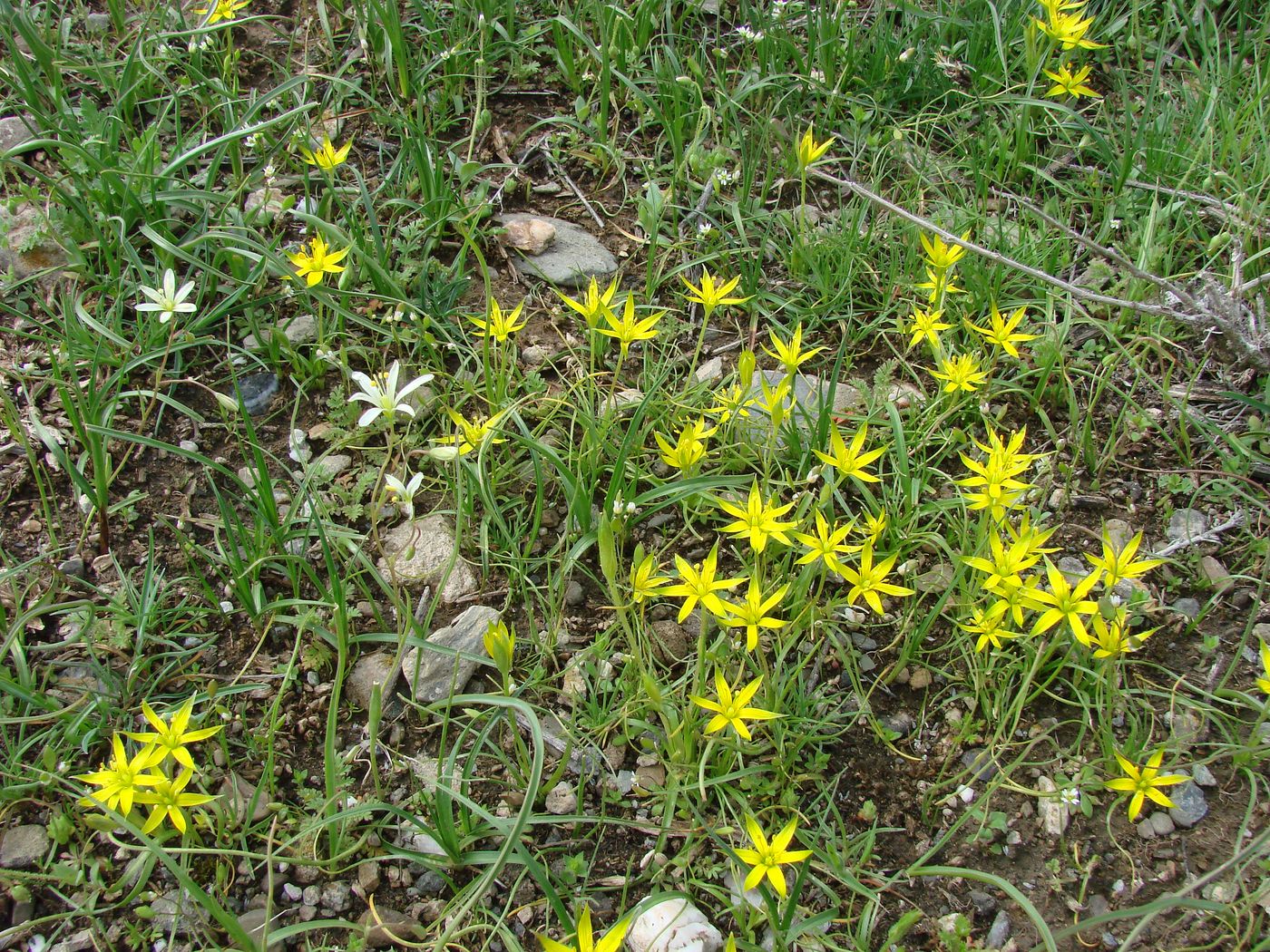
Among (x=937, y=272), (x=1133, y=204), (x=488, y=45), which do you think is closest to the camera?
(x=937, y=272)

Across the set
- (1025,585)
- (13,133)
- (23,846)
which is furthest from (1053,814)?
(13,133)

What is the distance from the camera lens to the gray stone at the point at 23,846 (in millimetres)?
2031

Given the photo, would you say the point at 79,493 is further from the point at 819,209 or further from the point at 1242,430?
the point at 1242,430

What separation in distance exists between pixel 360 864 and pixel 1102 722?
1.62 meters

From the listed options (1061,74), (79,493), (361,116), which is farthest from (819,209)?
(79,493)

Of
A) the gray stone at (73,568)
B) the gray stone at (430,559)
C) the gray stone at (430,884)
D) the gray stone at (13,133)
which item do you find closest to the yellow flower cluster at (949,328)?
the gray stone at (430,559)

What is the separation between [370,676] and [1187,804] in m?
1.83

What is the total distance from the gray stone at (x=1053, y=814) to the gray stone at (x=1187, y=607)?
0.61m

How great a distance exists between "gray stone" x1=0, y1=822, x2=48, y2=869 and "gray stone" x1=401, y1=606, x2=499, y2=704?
2.58 feet

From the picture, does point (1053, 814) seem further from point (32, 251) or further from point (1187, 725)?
point (32, 251)

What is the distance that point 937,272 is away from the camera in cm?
275

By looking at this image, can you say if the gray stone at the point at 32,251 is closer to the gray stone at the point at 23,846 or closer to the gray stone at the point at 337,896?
the gray stone at the point at 23,846

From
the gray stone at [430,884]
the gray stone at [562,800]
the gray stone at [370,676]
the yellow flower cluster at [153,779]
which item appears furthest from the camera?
the gray stone at [370,676]

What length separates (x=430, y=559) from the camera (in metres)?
2.54
